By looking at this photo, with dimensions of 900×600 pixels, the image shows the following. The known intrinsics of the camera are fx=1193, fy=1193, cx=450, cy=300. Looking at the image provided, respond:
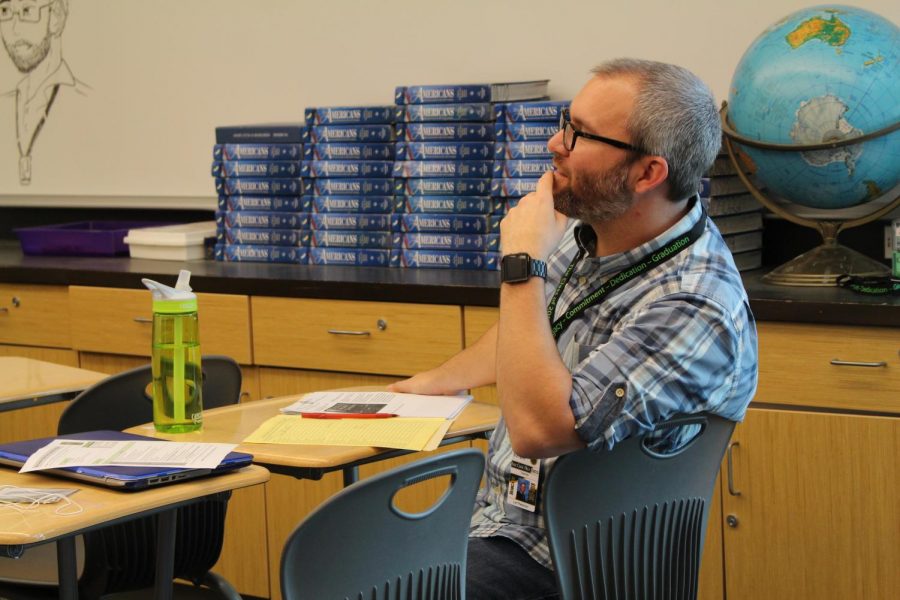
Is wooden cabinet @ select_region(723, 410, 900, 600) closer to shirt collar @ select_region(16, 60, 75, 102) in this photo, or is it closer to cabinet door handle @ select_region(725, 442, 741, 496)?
cabinet door handle @ select_region(725, 442, 741, 496)

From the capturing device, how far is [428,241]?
11.0 ft

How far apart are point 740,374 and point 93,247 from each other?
2.72 metres

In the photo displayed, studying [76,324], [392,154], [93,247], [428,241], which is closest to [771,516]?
[428,241]

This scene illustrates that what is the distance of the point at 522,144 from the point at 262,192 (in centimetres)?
92

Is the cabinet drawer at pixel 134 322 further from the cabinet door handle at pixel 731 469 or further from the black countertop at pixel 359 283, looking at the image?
the cabinet door handle at pixel 731 469

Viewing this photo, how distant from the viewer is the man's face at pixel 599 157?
1857mm

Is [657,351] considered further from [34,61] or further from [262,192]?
[34,61]

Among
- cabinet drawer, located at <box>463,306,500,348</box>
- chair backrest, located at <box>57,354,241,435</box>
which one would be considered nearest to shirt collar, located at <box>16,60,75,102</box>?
cabinet drawer, located at <box>463,306,500,348</box>

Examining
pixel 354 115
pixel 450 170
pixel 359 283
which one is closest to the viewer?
pixel 359 283

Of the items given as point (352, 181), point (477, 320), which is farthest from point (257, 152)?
point (477, 320)

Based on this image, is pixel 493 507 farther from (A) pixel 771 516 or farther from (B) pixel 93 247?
(B) pixel 93 247

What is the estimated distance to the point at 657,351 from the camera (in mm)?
1671

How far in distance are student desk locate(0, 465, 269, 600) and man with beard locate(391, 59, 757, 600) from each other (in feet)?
1.39

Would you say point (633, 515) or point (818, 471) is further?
point (818, 471)
